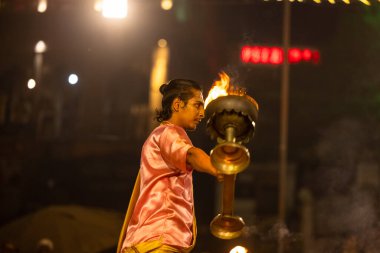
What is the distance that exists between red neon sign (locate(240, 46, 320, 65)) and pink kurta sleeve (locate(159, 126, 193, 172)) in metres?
12.9

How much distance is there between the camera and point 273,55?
18281 mm

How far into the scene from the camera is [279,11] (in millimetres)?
19391

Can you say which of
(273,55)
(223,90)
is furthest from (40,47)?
(223,90)

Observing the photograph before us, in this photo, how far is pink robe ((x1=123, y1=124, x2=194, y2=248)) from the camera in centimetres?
378

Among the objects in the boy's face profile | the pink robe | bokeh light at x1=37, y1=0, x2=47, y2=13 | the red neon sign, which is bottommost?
the pink robe

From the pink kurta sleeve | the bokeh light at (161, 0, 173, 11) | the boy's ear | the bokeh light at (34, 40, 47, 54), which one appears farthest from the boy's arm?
the bokeh light at (161, 0, 173, 11)

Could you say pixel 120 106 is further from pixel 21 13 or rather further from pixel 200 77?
pixel 21 13

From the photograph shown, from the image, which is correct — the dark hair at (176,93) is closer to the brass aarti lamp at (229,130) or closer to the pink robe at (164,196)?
the pink robe at (164,196)

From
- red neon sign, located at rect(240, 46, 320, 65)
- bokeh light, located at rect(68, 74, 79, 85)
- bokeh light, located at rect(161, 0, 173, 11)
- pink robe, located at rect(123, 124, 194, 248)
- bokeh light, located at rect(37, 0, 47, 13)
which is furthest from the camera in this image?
bokeh light, located at rect(68, 74, 79, 85)

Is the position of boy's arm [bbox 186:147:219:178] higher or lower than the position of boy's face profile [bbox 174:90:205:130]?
lower

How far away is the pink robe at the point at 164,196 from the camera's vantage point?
12.4 ft

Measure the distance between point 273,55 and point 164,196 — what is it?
1491cm

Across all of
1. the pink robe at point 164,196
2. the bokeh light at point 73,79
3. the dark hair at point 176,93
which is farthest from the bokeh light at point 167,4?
the pink robe at point 164,196

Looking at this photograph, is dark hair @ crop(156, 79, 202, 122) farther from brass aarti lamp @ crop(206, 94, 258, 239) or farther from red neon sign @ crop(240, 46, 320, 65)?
red neon sign @ crop(240, 46, 320, 65)
